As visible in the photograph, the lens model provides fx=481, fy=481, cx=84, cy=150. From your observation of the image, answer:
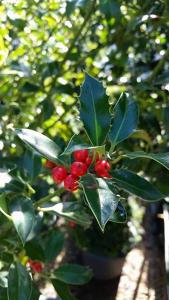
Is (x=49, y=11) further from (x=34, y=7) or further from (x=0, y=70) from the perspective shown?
(x=0, y=70)

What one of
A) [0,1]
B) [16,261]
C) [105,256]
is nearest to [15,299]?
[16,261]

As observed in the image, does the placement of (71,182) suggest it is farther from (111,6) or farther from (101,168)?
(111,6)

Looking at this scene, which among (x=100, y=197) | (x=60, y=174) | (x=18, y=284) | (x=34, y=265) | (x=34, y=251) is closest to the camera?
(x=100, y=197)

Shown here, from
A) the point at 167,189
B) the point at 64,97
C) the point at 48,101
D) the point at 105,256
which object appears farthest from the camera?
the point at 105,256

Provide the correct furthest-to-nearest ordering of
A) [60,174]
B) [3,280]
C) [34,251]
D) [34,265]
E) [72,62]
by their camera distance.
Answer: [72,62], [34,265], [34,251], [3,280], [60,174]

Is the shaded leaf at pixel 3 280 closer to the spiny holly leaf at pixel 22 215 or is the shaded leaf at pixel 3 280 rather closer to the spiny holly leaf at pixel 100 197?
the spiny holly leaf at pixel 22 215

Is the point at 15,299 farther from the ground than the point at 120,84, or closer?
closer

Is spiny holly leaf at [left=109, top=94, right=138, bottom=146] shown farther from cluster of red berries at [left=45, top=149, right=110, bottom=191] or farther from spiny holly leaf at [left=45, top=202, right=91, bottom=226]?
spiny holly leaf at [left=45, top=202, right=91, bottom=226]

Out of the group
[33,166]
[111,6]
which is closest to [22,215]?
[33,166]
